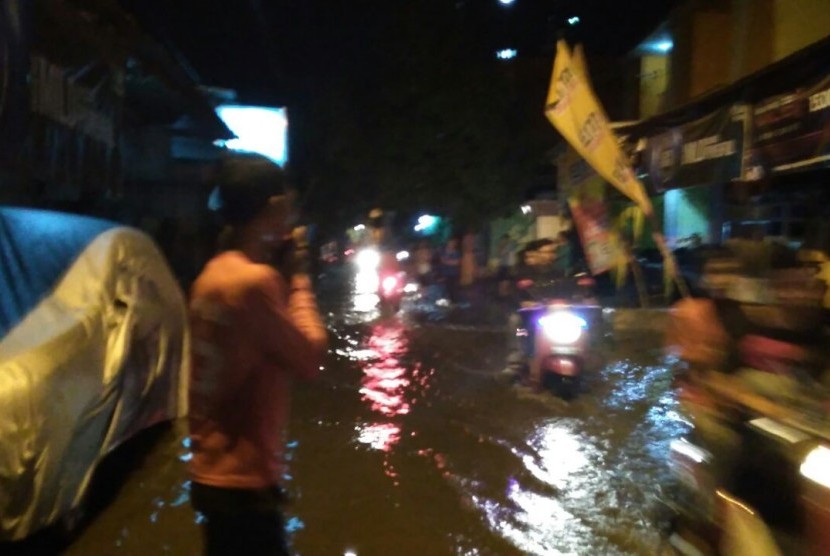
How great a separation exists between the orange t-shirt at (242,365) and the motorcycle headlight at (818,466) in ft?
4.89

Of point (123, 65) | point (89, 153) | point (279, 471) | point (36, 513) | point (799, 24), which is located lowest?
point (36, 513)

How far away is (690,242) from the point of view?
16.5 metres

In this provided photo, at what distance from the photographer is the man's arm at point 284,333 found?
2.57m

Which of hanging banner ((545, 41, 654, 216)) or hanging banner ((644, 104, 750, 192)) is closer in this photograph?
hanging banner ((545, 41, 654, 216))

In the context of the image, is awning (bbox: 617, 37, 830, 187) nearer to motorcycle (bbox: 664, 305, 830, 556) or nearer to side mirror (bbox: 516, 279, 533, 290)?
side mirror (bbox: 516, 279, 533, 290)

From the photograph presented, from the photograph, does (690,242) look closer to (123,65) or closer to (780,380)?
(123,65)

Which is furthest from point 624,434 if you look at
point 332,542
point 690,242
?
point 690,242

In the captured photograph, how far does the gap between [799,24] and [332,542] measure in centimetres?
1120

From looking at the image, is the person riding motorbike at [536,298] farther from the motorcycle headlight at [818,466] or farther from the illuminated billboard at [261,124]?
the illuminated billboard at [261,124]

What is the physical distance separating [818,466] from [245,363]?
5.57 feet

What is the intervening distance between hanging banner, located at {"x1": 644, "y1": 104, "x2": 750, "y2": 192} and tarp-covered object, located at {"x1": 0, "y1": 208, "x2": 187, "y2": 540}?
703cm

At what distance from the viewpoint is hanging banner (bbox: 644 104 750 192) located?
1079 cm

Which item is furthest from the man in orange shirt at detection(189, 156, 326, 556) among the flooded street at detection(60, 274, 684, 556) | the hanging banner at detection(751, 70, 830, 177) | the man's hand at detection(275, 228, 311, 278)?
the hanging banner at detection(751, 70, 830, 177)

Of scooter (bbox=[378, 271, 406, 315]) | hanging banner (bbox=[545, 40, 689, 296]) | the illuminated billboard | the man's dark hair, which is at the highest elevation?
the illuminated billboard
